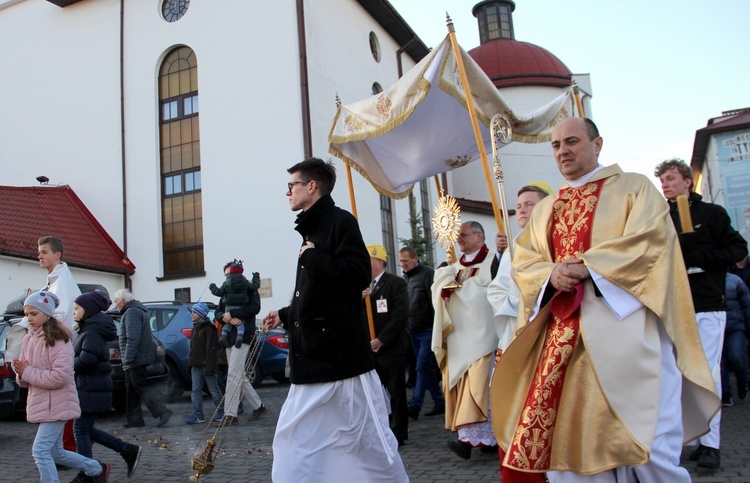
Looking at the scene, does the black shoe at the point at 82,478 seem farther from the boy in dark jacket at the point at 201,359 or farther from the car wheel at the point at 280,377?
the car wheel at the point at 280,377

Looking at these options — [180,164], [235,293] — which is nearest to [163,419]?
[235,293]

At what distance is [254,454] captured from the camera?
22.2 ft

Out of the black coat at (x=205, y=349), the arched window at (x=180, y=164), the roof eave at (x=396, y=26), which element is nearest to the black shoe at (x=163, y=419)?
the black coat at (x=205, y=349)

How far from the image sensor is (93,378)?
5.95 metres

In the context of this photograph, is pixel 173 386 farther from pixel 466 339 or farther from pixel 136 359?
pixel 466 339

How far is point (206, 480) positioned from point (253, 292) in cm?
376

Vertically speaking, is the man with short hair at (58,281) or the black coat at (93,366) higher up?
the man with short hair at (58,281)

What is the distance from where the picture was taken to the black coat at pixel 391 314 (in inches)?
270

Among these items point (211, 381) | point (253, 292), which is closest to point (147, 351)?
point (211, 381)

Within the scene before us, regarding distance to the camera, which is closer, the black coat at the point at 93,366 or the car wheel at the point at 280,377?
the black coat at the point at 93,366

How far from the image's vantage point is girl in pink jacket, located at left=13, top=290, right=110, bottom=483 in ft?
16.7

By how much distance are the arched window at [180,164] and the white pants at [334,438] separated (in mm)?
15966

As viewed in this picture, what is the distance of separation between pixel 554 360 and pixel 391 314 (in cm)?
375

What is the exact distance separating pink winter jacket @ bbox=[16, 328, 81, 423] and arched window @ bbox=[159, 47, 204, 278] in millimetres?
13829
